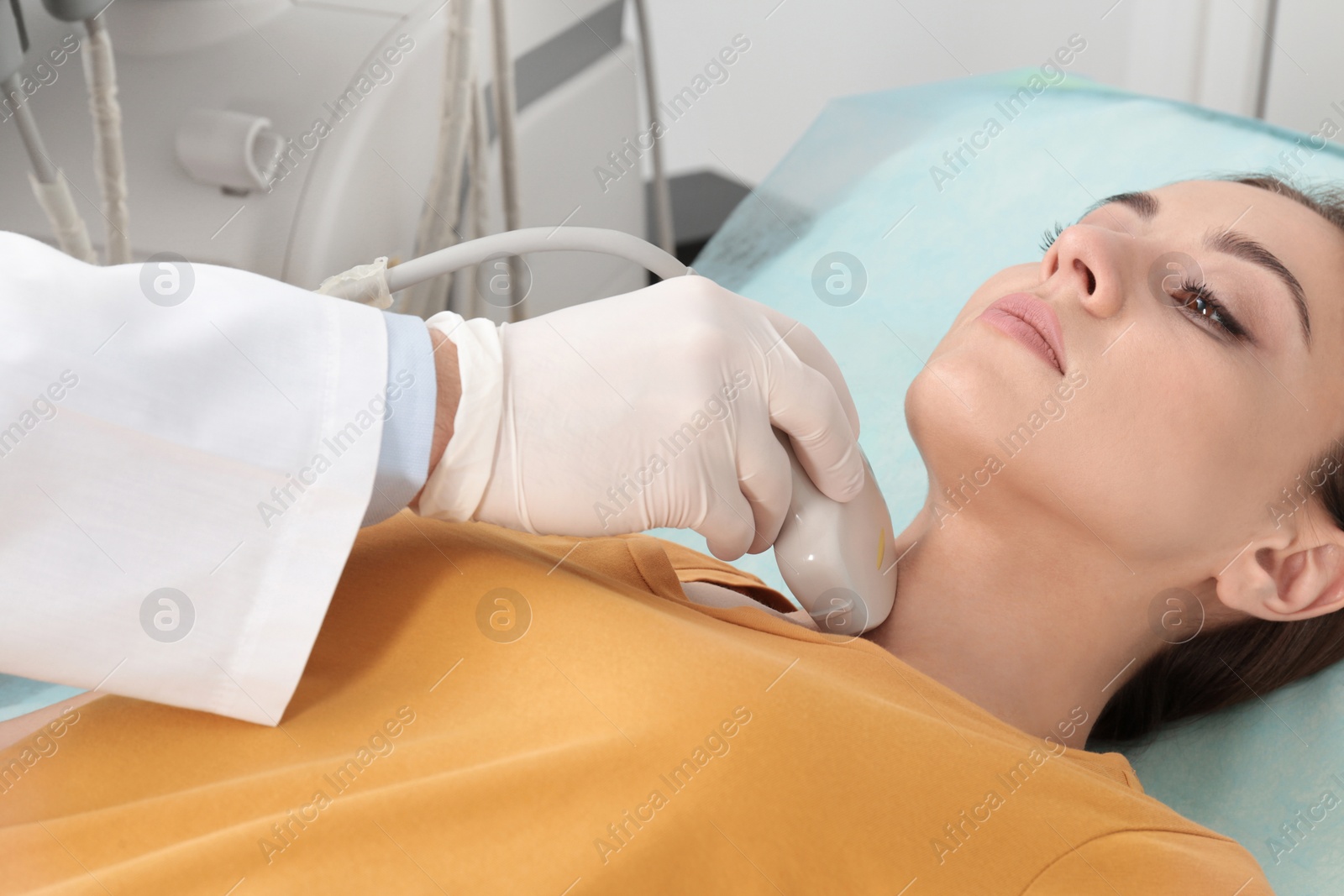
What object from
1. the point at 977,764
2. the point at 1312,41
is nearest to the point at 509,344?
the point at 977,764

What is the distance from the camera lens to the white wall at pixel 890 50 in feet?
6.04

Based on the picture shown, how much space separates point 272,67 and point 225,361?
0.96 meters

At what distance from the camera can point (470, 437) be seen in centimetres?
80

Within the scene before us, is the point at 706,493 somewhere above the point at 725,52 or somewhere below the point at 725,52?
above

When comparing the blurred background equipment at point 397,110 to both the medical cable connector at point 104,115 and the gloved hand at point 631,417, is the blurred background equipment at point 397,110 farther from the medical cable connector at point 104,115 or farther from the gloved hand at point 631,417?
the gloved hand at point 631,417

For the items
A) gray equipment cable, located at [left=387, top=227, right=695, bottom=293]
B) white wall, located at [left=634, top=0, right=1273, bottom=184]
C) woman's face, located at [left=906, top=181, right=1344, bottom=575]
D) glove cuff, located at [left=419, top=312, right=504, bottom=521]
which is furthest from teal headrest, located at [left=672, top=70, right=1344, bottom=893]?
glove cuff, located at [left=419, top=312, right=504, bottom=521]

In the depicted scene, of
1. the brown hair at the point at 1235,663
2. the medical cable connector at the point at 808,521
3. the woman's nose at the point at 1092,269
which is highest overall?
the woman's nose at the point at 1092,269

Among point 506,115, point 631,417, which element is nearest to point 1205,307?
point 631,417

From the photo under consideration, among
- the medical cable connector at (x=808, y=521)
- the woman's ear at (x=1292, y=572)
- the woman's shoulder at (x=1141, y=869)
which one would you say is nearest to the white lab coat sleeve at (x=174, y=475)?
the medical cable connector at (x=808, y=521)

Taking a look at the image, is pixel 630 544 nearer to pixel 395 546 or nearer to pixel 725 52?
pixel 395 546

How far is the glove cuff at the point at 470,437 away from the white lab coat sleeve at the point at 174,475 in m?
0.07

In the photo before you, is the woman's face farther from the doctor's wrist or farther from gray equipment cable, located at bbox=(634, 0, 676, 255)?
gray equipment cable, located at bbox=(634, 0, 676, 255)

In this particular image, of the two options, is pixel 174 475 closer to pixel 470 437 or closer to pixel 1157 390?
pixel 470 437

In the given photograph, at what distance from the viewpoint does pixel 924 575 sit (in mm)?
1094
